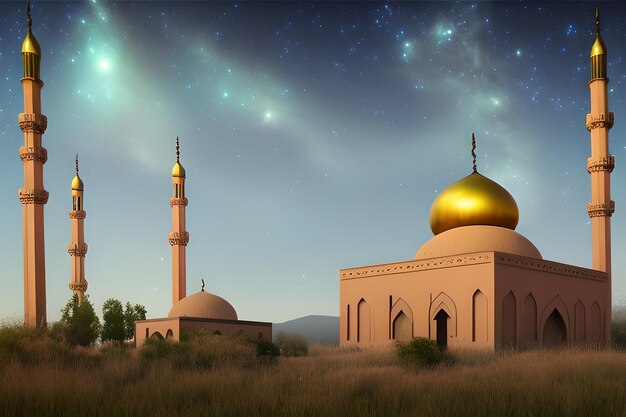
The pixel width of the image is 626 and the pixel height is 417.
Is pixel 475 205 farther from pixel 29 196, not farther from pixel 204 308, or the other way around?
pixel 29 196

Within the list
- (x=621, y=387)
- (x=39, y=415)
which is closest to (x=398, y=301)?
(x=621, y=387)

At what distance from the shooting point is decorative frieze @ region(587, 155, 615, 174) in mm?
25062

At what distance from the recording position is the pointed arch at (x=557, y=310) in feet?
68.5

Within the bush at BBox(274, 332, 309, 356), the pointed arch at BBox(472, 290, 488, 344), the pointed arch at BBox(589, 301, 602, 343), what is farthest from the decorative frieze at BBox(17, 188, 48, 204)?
the pointed arch at BBox(589, 301, 602, 343)

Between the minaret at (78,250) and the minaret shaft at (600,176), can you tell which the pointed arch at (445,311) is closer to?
the minaret shaft at (600,176)

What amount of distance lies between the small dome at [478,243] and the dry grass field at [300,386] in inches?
208

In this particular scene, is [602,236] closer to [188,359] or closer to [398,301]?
[398,301]

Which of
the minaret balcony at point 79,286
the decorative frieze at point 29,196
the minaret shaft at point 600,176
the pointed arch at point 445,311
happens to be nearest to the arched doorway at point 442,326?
the pointed arch at point 445,311

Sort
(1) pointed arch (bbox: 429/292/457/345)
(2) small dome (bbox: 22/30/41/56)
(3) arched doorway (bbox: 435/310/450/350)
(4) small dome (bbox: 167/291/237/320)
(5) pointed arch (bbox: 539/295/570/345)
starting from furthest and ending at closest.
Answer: (4) small dome (bbox: 167/291/237/320) → (2) small dome (bbox: 22/30/41/56) → (3) arched doorway (bbox: 435/310/450/350) → (5) pointed arch (bbox: 539/295/570/345) → (1) pointed arch (bbox: 429/292/457/345)

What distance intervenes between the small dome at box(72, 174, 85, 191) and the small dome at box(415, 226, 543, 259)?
18.0m

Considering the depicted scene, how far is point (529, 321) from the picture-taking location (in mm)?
20406

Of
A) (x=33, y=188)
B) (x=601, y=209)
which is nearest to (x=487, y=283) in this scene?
(x=601, y=209)

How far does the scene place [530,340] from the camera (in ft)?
66.6

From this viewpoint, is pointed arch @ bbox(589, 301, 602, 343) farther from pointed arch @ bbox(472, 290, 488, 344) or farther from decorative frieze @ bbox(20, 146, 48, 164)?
decorative frieze @ bbox(20, 146, 48, 164)
